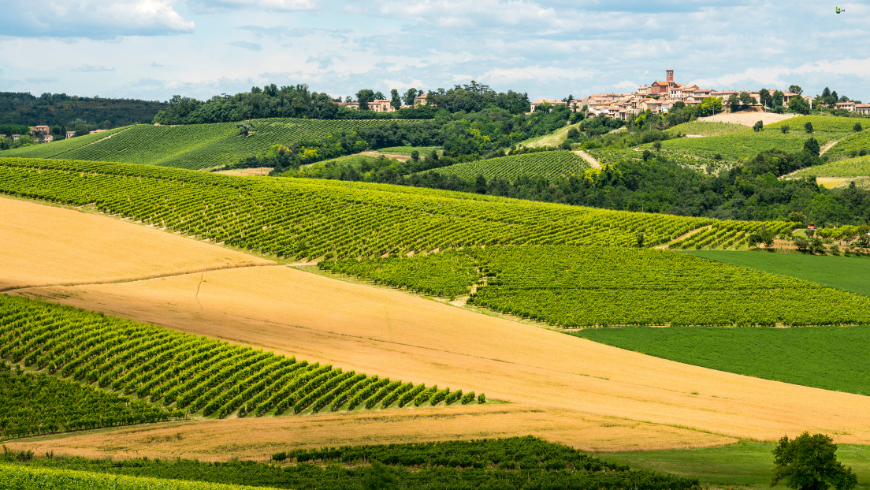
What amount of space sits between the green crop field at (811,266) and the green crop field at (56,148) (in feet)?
484

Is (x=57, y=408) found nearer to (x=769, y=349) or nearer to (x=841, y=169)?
(x=769, y=349)

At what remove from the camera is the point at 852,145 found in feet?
504

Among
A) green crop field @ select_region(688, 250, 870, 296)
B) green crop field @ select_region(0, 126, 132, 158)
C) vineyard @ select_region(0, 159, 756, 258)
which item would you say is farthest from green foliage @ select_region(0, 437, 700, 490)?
green crop field @ select_region(0, 126, 132, 158)

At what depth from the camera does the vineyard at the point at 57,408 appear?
28.7m

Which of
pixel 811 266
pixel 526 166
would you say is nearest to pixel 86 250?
pixel 811 266

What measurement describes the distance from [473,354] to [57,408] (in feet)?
71.9

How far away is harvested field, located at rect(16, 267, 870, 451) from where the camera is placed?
33.8 meters

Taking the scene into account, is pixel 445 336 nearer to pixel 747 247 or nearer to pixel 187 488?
pixel 187 488

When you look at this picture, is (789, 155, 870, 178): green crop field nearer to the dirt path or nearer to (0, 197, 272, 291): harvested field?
the dirt path

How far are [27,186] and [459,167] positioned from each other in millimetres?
86437

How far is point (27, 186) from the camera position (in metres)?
77.9

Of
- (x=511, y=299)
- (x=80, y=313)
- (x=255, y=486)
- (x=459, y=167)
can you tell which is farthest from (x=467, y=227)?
(x=459, y=167)

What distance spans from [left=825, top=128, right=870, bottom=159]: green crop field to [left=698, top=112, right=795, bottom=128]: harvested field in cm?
3069

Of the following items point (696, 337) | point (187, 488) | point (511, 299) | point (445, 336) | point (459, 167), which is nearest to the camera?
point (187, 488)
